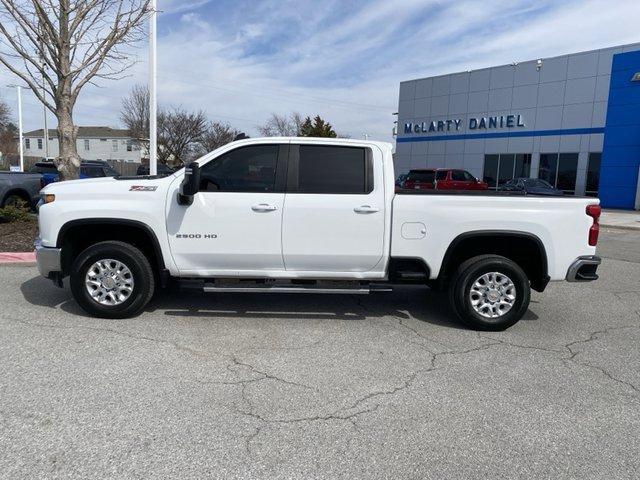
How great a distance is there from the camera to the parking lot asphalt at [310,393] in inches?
115

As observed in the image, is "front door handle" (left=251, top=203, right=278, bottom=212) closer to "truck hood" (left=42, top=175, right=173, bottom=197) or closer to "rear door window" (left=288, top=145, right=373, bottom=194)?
"rear door window" (left=288, top=145, right=373, bottom=194)

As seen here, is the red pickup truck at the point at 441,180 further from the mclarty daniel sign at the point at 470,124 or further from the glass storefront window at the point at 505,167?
the mclarty daniel sign at the point at 470,124

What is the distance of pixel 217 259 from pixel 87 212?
1416 millimetres

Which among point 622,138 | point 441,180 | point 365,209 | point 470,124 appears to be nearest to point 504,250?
point 365,209

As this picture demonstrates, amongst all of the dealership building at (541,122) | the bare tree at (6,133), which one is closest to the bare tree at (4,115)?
the bare tree at (6,133)

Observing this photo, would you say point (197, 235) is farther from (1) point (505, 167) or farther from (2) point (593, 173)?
(1) point (505, 167)

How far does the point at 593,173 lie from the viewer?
Answer: 27.4 m

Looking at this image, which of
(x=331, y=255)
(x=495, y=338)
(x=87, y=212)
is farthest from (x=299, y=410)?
(x=87, y=212)

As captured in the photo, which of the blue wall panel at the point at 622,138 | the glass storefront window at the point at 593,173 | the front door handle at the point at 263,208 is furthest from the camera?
the glass storefront window at the point at 593,173

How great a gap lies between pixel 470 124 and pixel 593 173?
822cm

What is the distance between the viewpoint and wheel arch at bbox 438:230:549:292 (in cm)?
519

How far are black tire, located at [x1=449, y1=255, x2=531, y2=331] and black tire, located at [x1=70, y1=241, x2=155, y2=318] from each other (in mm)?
3283

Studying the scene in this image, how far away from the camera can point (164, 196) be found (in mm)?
5188

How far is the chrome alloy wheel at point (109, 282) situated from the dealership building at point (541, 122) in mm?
27240
